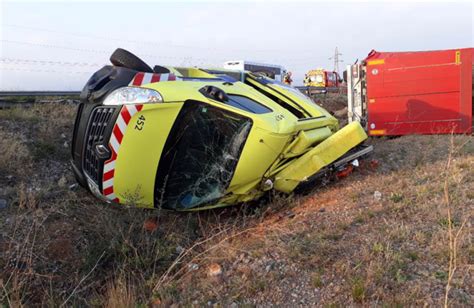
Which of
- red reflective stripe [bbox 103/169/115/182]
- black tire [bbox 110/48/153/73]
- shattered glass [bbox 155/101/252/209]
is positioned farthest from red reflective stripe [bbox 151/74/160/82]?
red reflective stripe [bbox 103/169/115/182]

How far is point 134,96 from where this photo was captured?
377 cm

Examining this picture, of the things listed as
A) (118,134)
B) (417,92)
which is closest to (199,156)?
(118,134)

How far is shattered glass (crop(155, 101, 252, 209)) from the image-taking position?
3994 millimetres

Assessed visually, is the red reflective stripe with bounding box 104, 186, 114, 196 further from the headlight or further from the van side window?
the van side window

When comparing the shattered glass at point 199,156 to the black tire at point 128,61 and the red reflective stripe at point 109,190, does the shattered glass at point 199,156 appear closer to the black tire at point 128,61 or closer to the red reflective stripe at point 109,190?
the red reflective stripe at point 109,190

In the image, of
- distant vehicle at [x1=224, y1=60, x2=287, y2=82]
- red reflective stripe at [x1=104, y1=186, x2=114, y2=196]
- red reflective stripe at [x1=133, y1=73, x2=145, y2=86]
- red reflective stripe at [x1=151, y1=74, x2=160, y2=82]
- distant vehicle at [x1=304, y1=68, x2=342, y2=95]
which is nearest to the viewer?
red reflective stripe at [x1=104, y1=186, x2=114, y2=196]

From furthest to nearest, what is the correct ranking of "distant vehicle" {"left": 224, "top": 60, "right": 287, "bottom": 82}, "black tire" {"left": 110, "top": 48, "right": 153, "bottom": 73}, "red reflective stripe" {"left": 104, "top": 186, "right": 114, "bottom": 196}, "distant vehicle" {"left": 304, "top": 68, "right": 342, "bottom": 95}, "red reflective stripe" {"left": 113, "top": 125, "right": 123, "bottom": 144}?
"distant vehicle" {"left": 304, "top": 68, "right": 342, "bottom": 95}, "distant vehicle" {"left": 224, "top": 60, "right": 287, "bottom": 82}, "black tire" {"left": 110, "top": 48, "right": 153, "bottom": 73}, "red reflective stripe" {"left": 104, "top": 186, "right": 114, "bottom": 196}, "red reflective stripe" {"left": 113, "top": 125, "right": 123, "bottom": 144}

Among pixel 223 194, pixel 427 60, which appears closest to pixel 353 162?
pixel 223 194

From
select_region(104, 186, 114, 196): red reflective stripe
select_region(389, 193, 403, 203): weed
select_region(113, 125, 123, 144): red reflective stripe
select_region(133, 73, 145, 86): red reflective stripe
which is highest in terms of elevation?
select_region(133, 73, 145, 86): red reflective stripe

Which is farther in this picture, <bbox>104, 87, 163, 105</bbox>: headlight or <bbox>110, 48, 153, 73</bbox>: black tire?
<bbox>110, 48, 153, 73</bbox>: black tire

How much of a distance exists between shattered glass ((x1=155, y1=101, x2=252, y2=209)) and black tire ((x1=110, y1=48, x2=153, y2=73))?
81cm

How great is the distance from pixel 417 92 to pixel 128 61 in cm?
576

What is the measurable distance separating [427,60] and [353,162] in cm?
417

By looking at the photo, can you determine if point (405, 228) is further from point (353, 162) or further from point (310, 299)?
point (353, 162)
